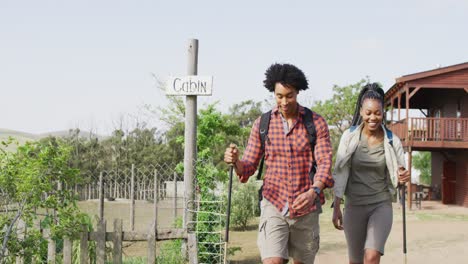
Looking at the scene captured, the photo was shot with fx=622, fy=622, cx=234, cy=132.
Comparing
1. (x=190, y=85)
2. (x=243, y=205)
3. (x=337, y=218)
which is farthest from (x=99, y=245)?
(x=243, y=205)

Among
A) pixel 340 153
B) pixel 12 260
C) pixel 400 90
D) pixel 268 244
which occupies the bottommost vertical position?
pixel 12 260

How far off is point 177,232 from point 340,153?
11.2 ft

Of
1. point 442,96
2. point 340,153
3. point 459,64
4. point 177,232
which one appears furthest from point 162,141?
point 340,153

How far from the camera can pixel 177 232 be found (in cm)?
771

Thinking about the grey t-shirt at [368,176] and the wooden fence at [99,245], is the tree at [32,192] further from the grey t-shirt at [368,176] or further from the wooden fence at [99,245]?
the grey t-shirt at [368,176]

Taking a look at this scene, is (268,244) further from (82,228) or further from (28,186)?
(82,228)

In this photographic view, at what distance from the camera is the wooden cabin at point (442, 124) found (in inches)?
947

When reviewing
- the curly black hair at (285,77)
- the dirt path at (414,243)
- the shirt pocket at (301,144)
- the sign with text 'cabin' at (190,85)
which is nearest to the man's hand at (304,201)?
the shirt pocket at (301,144)

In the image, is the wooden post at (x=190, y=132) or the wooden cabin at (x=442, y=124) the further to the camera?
the wooden cabin at (x=442, y=124)

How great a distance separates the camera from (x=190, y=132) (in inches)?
332

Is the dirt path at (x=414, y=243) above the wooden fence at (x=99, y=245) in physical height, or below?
below

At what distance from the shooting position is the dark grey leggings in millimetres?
4801

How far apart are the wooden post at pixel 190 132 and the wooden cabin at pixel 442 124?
16.1 m

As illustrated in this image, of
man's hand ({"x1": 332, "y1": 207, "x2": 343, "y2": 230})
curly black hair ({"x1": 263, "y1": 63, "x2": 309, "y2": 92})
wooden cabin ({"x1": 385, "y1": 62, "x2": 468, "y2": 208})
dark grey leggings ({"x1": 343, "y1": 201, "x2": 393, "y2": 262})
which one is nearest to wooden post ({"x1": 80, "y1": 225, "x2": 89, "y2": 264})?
man's hand ({"x1": 332, "y1": 207, "x2": 343, "y2": 230})
